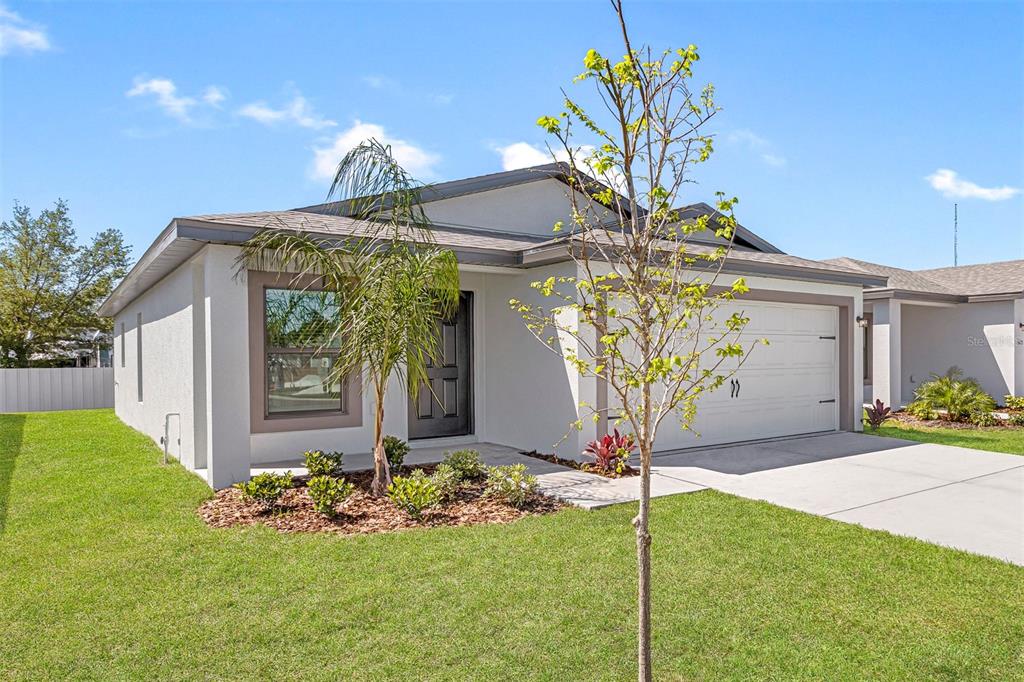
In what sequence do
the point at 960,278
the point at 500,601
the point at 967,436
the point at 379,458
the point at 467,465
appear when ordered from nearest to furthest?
the point at 500,601 < the point at 379,458 < the point at 467,465 < the point at 967,436 < the point at 960,278

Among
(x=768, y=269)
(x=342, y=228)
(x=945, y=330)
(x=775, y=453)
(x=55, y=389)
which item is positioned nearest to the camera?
(x=342, y=228)

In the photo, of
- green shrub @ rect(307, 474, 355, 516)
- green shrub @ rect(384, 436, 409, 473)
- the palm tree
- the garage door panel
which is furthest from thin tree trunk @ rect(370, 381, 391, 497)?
the garage door panel

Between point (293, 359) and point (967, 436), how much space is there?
1181 centimetres

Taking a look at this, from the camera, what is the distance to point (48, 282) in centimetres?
2675

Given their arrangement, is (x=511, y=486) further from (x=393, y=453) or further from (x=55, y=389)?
(x=55, y=389)

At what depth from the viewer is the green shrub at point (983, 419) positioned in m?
12.5

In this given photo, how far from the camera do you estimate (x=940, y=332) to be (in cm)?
1678

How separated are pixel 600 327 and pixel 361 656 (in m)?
2.16

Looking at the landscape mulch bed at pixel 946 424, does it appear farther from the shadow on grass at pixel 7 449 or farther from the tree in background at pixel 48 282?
the tree in background at pixel 48 282

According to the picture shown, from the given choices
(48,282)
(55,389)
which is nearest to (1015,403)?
(55,389)

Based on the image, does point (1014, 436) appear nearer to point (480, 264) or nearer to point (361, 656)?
point (480, 264)

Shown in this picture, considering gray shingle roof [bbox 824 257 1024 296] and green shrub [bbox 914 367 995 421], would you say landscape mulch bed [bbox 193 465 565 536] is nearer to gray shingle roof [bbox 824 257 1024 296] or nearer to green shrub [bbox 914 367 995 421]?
green shrub [bbox 914 367 995 421]

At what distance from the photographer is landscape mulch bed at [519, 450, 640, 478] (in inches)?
296

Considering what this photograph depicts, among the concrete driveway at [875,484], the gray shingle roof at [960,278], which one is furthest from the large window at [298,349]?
the gray shingle roof at [960,278]
